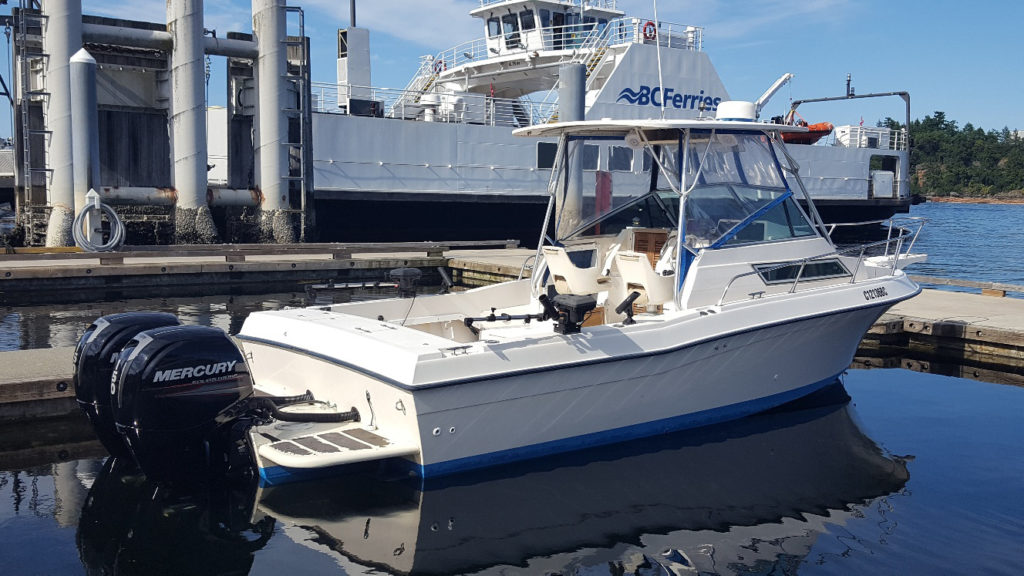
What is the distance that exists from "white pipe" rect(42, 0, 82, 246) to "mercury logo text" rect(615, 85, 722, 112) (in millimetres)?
12477

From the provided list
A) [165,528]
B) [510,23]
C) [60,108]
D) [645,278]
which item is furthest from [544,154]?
[165,528]

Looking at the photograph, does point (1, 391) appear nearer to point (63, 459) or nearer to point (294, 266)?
point (63, 459)

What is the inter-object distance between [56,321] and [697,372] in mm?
9504

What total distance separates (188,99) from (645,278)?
13730 mm

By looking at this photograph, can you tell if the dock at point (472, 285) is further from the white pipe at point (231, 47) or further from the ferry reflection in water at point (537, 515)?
the white pipe at point (231, 47)

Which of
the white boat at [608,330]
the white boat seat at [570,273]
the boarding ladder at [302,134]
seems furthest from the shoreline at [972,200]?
the white boat seat at [570,273]

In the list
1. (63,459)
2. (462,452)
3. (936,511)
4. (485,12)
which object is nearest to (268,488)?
(462,452)

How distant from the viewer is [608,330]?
6.58 meters

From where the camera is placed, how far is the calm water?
513 centimetres

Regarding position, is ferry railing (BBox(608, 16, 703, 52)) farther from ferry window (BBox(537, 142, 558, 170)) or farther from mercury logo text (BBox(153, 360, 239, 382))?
mercury logo text (BBox(153, 360, 239, 382))

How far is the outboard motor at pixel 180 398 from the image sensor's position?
17.4 ft

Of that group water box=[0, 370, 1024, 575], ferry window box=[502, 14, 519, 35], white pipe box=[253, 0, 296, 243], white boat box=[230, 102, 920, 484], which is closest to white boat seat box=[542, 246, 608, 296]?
white boat box=[230, 102, 920, 484]

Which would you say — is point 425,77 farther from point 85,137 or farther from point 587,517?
point 587,517

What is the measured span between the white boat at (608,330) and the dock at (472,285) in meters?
1.02
